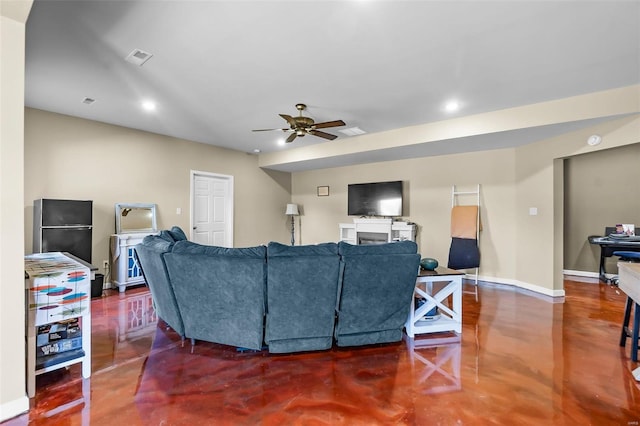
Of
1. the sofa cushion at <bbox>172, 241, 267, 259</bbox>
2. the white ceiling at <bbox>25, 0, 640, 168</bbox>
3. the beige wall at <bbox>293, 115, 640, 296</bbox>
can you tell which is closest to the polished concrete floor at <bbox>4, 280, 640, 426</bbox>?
the sofa cushion at <bbox>172, 241, 267, 259</bbox>

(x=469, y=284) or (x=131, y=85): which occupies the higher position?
(x=131, y=85)

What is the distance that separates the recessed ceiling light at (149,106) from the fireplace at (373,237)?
4.24 meters

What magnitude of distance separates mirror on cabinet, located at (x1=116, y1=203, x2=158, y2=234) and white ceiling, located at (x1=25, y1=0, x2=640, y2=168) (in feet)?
4.76

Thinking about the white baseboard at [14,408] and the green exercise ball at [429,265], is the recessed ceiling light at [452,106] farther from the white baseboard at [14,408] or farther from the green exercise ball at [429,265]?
the white baseboard at [14,408]

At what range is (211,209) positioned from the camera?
600 cm

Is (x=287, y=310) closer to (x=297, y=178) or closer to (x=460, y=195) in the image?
(x=460, y=195)

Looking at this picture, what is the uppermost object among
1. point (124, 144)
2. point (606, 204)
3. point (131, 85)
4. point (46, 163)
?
point (131, 85)

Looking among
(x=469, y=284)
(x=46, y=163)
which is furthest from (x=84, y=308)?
(x=469, y=284)

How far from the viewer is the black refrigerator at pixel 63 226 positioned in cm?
362

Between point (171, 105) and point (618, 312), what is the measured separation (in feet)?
19.7

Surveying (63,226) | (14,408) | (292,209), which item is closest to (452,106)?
(292,209)

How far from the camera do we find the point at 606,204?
536 cm

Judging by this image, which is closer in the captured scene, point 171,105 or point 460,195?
point 171,105

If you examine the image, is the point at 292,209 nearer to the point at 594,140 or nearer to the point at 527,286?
the point at 527,286
